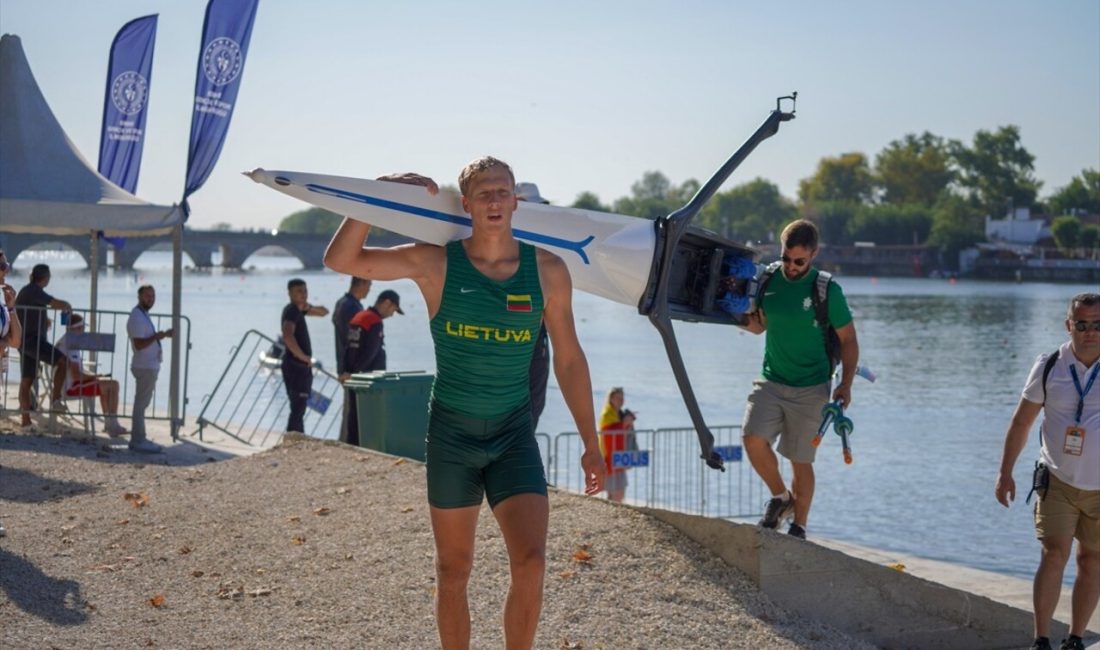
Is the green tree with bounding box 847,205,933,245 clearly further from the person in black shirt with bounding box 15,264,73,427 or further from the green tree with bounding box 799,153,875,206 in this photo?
the person in black shirt with bounding box 15,264,73,427

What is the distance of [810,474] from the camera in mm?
8094

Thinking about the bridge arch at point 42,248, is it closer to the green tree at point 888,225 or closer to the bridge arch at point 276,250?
the bridge arch at point 276,250

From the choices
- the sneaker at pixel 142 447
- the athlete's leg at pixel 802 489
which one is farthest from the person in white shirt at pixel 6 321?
the sneaker at pixel 142 447

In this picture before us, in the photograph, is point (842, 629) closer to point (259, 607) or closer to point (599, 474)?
point (599, 474)

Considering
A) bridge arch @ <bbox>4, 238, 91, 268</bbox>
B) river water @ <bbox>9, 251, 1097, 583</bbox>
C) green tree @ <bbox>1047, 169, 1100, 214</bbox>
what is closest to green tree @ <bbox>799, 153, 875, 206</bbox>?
green tree @ <bbox>1047, 169, 1100, 214</bbox>

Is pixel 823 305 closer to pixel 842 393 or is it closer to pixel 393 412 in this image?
pixel 842 393

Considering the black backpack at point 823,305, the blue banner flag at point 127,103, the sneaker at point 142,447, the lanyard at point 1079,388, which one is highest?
the blue banner flag at point 127,103

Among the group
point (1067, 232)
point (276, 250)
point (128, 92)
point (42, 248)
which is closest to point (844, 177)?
point (1067, 232)

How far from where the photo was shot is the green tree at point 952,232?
521 ft

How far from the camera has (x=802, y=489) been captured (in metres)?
8.07

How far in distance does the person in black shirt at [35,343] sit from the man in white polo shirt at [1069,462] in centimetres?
1063

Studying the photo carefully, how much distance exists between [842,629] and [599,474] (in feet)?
8.62

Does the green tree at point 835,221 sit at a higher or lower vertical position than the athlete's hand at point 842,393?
higher

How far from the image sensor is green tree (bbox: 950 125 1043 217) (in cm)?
18700
